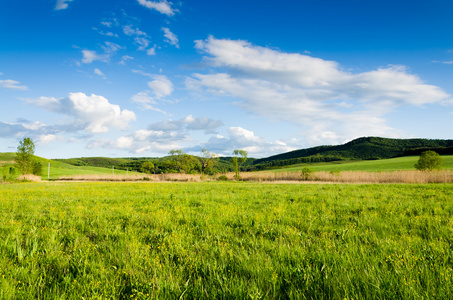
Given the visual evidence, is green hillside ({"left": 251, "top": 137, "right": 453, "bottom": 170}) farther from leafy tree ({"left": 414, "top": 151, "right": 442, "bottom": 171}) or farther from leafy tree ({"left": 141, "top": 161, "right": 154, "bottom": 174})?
leafy tree ({"left": 414, "top": 151, "right": 442, "bottom": 171})

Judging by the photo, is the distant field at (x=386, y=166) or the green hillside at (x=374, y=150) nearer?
the distant field at (x=386, y=166)

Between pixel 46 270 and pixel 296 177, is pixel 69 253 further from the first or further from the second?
pixel 296 177

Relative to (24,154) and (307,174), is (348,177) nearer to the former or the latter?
(307,174)

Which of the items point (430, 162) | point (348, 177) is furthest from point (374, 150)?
point (348, 177)

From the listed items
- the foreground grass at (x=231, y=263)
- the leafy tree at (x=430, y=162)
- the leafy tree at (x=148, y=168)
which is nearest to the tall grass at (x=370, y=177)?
the leafy tree at (x=430, y=162)

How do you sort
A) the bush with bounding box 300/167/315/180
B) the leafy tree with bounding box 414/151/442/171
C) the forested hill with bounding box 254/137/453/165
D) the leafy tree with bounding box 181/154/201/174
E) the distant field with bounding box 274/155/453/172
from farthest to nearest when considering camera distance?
the forested hill with bounding box 254/137/453/165 → the leafy tree with bounding box 181/154/201/174 → the distant field with bounding box 274/155/453/172 → the bush with bounding box 300/167/315/180 → the leafy tree with bounding box 414/151/442/171

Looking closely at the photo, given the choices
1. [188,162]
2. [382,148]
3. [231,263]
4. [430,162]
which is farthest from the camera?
[382,148]

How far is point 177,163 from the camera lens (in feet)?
223

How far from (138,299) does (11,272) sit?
81.3 inches

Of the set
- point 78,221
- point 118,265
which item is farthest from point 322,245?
point 78,221

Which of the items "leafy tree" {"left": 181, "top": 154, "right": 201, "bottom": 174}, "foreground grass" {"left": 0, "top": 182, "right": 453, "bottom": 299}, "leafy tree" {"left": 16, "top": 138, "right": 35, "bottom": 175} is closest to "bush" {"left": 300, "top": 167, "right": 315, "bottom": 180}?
"foreground grass" {"left": 0, "top": 182, "right": 453, "bottom": 299}

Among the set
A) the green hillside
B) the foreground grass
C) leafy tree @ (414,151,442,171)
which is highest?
the green hillside

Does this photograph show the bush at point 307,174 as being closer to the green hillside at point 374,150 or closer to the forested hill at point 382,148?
the green hillside at point 374,150

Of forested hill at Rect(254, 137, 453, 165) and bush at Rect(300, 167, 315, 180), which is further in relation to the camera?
forested hill at Rect(254, 137, 453, 165)
